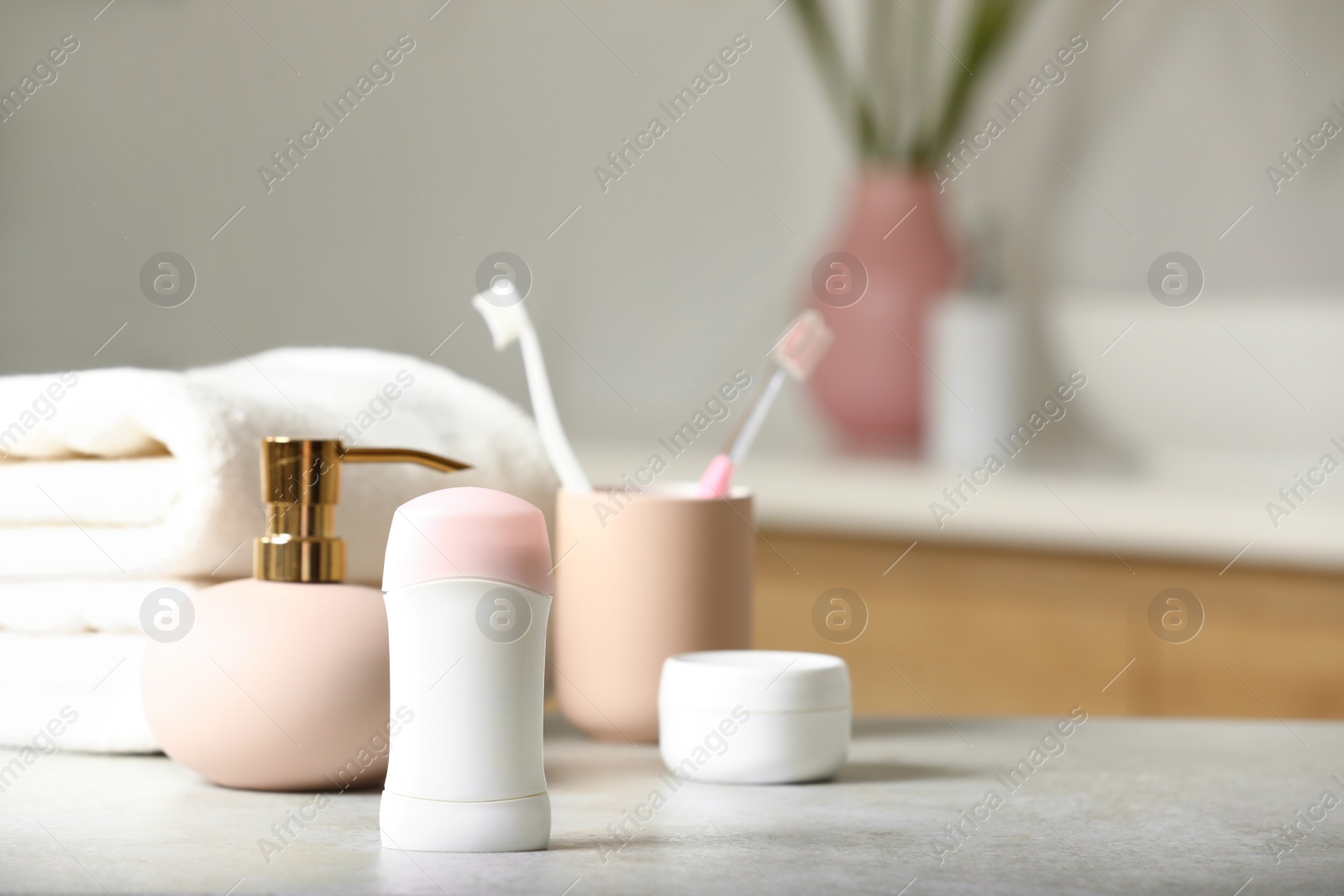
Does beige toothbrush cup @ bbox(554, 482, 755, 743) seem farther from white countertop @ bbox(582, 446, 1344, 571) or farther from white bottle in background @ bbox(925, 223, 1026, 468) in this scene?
white bottle in background @ bbox(925, 223, 1026, 468)

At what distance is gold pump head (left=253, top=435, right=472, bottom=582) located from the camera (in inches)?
21.3

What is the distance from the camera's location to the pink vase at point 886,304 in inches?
65.4

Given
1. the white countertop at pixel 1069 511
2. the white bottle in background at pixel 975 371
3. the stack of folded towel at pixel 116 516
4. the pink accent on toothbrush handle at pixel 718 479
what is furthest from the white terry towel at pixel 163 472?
the white bottle in background at pixel 975 371

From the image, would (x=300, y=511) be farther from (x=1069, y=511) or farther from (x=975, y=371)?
(x=975, y=371)

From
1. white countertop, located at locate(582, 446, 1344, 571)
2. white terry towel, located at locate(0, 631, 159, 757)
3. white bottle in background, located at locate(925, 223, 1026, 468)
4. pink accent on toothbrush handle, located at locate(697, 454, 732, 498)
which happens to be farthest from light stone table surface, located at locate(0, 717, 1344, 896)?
white bottle in background, located at locate(925, 223, 1026, 468)

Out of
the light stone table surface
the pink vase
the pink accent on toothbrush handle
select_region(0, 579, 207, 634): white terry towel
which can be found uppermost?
the pink vase

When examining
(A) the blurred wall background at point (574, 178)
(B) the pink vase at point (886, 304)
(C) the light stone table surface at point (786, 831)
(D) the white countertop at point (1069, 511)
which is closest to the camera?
(C) the light stone table surface at point (786, 831)

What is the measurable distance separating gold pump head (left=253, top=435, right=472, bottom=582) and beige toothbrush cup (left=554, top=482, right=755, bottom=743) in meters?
0.13

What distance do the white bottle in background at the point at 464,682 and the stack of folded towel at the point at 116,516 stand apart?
0.16m

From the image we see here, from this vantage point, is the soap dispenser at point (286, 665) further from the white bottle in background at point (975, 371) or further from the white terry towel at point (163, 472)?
the white bottle in background at point (975, 371)

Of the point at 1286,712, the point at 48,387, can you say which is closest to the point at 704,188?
the point at 1286,712

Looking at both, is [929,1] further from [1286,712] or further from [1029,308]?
[1286,712]

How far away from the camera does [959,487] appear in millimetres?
1398

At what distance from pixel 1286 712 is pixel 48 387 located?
3.42 ft
